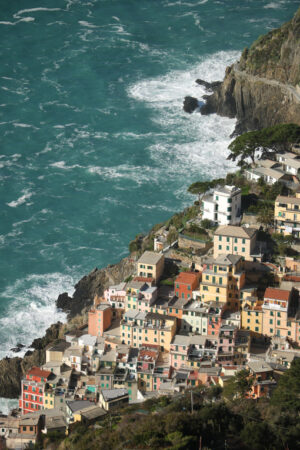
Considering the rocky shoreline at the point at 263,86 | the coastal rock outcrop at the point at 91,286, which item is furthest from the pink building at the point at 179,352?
the rocky shoreline at the point at 263,86

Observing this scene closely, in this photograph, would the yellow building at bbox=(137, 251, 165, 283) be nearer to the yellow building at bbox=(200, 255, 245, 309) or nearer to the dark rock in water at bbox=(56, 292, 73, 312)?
the yellow building at bbox=(200, 255, 245, 309)

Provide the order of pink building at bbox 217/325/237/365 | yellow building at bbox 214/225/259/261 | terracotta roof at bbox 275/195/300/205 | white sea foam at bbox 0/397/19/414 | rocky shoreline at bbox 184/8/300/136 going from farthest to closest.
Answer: rocky shoreline at bbox 184/8/300/136 < terracotta roof at bbox 275/195/300/205 < white sea foam at bbox 0/397/19/414 < yellow building at bbox 214/225/259/261 < pink building at bbox 217/325/237/365

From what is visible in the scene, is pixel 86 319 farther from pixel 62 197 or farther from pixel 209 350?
pixel 62 197

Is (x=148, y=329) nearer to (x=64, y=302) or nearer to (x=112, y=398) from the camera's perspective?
(x=112, y=398)

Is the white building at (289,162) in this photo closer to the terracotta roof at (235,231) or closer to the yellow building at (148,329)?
the terracotta roof at (235,231)

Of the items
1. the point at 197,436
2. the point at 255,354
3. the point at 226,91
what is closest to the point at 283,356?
the point at 255,354

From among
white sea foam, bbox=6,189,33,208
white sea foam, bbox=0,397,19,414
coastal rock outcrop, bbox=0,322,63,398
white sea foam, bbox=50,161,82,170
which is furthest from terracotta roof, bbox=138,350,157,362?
white sea foam, bbox=50,161,82,170

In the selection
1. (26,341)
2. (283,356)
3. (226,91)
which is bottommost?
(26,341)
